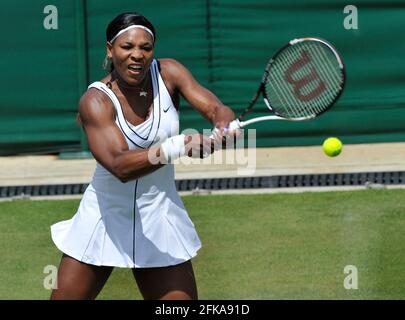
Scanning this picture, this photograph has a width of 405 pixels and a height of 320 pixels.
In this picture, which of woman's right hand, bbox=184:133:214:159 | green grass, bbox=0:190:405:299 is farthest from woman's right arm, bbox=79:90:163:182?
green grass, bbox=0:190:405:299

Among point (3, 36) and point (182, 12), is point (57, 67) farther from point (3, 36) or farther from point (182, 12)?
point (182, 12)

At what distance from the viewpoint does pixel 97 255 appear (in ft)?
15.0

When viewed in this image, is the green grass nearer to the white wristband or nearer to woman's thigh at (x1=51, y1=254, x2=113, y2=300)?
woman's thigh at (x1=51, y1=254, x2=113, y2=300)

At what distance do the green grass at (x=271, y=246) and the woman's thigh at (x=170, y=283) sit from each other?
147 centimetres

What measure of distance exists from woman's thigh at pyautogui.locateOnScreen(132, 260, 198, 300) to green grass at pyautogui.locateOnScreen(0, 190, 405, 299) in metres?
1.47

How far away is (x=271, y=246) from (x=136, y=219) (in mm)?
2424

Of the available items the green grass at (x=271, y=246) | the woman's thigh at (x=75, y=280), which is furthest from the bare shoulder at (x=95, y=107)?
the green grass at (x=271, y=246)

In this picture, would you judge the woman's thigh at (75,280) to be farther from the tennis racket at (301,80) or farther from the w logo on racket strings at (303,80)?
the w logo on racket strings at (303,80)

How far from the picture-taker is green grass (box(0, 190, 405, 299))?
6156mm

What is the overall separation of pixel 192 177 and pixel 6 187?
1.38 metres

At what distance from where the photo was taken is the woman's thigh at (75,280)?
457 centimetres

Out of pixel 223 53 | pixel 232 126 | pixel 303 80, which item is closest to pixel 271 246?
pixel 303 80

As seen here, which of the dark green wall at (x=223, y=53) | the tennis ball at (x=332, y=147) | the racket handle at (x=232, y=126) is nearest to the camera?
the racket handle at (x=232, y=126)
